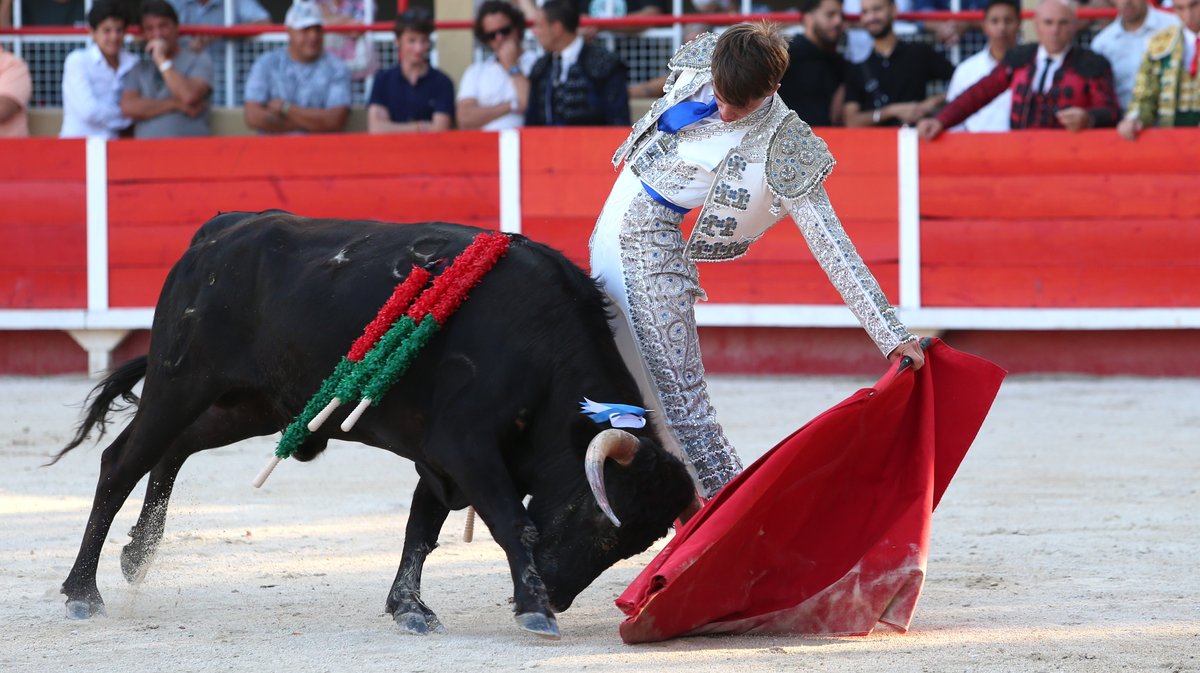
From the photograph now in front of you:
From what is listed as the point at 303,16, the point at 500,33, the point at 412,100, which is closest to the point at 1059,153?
the point at 500,33

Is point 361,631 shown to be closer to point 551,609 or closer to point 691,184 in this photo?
point 551,609

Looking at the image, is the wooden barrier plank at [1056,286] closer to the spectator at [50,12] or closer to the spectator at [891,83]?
the spectator at [891,83]

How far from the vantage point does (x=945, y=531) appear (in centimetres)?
437

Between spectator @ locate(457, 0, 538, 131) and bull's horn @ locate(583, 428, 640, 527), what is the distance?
4.66 meters

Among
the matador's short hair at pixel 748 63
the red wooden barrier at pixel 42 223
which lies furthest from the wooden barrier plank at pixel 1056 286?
the matador's short hair at pixel 748 63

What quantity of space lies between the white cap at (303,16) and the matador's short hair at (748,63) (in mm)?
4700

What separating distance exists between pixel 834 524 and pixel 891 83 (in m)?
4.48

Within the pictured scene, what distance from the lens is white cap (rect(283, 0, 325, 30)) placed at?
756 centimetres

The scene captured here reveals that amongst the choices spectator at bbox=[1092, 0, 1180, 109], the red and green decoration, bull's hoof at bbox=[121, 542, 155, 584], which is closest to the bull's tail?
bull's hoof at bbox=[121, 542, 155, 584]

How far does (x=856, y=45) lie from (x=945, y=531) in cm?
383

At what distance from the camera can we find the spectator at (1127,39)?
6949 mm

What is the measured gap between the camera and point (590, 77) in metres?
7.27

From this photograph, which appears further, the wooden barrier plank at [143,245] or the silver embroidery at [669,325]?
the wooden barrier plank at [143,245]

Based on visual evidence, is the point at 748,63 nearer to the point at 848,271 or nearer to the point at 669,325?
the point at 848,271
